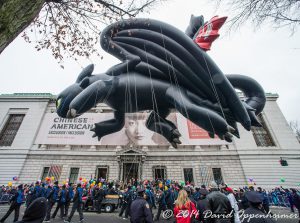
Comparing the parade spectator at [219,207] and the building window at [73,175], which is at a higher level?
the building window at [73,175]

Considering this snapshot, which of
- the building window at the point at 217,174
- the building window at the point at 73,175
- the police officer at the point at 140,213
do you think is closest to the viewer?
the police officer at the point at 140,213

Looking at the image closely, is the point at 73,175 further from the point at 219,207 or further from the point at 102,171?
the point at 219,207

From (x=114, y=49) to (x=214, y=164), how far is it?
1938cm

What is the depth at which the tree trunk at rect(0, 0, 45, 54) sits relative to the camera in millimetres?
1734

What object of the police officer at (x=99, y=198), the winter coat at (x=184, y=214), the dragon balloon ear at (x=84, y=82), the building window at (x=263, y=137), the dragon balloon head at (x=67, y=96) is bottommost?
the winter coat at (x=184, y=214)

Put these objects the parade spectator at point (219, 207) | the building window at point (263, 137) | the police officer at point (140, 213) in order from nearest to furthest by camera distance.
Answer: the police officer at point (140, 213) → the parade spectator at point (219, 207) → the building window at point (263, 137)

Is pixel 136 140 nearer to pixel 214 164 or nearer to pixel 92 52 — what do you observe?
pixel 214 164

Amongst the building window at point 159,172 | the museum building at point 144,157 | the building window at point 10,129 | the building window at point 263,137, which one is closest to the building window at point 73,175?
the museum building at point 144,157

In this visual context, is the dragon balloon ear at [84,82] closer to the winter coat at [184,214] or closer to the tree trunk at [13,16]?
the tree trunk at [13,16]

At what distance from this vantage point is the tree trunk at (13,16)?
1734 millimetres

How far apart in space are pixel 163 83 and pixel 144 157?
641 inches

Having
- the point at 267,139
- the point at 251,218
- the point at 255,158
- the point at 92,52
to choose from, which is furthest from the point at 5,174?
the point at 267,139

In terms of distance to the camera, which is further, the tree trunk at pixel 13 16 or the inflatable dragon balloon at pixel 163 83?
the inflatable dragon balloon at pixel 163 83

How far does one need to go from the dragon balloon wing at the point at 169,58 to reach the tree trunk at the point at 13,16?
205 centimetres
